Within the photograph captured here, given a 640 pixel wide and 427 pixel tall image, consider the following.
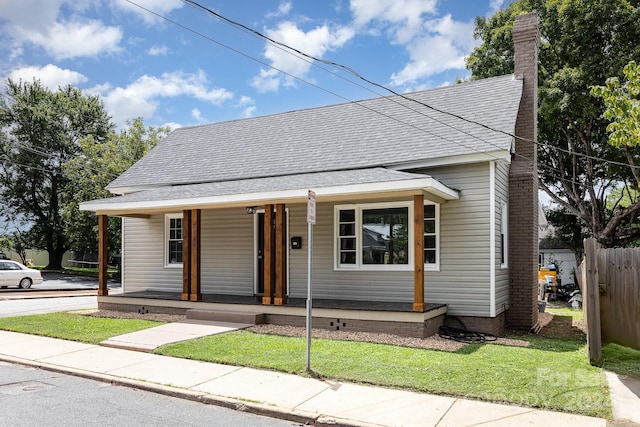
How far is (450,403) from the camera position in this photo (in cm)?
571

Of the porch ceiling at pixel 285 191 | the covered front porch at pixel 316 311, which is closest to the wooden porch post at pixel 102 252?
the porch ceiling at pixel 285 191

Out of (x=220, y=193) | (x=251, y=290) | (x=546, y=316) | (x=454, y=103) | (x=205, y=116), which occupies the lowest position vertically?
(x=546, y=316)

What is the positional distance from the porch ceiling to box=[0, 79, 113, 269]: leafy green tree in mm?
25597

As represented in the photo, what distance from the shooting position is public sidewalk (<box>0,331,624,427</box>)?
17.1 feet

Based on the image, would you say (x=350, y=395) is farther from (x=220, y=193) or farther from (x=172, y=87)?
(x=172, y=87)

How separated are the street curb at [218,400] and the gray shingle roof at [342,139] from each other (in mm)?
6807

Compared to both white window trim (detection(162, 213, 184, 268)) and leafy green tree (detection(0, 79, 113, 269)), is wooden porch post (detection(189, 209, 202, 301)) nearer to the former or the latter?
white window trim (detection(162, 213, 184, 268))

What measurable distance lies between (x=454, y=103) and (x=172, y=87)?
1335 cm

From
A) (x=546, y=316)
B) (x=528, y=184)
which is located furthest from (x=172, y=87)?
(x=546, y=316)

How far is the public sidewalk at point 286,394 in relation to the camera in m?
5.22

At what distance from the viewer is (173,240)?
14641 mm

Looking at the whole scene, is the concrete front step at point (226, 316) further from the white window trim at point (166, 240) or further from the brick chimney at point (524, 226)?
the brick chimney at point (524, 226)

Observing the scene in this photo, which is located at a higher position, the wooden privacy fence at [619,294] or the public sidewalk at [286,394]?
the wooden privacy fence at [619,294]

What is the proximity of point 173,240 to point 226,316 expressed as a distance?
4.29 meters
